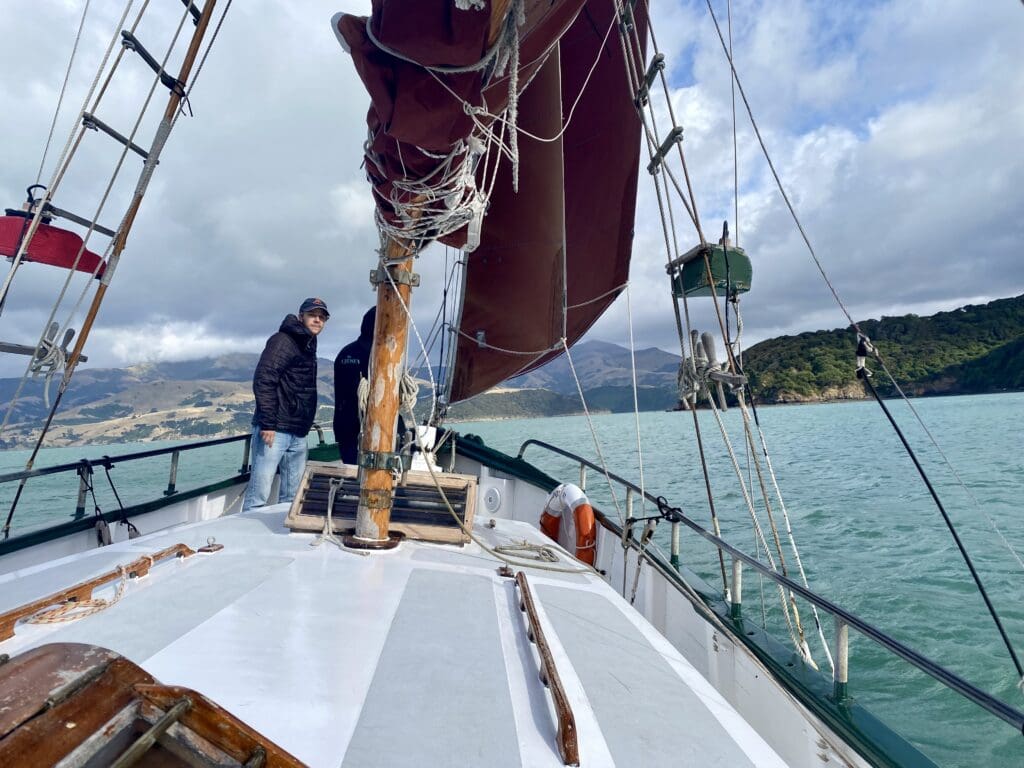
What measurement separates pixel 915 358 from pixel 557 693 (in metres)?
72.0

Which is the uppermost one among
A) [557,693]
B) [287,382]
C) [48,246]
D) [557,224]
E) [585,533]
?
[557,224]

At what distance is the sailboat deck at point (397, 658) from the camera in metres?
1.41

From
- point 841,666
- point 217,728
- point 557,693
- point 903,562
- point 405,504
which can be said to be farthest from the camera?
point 903,562

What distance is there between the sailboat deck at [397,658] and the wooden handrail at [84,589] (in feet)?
0.14

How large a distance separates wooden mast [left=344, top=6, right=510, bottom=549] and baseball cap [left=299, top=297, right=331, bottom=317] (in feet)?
4.96

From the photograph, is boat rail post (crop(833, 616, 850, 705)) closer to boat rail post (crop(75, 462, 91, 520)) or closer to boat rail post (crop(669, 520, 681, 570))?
boat rail post (crop(669, 520, 681, 570))

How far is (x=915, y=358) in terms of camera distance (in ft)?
189

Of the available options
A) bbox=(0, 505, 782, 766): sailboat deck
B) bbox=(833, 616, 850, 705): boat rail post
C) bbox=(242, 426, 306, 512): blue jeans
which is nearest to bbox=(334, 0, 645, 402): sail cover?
bbox=(242, 426, 306, 512): blue jeans

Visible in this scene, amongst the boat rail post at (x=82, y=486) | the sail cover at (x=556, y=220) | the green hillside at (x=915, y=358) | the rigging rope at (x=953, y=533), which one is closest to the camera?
the rigging rope at (x=953, y=533)

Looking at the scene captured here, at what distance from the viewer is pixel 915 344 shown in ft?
169

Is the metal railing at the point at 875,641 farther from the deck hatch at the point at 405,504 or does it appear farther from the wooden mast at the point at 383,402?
the wooden mast at the point at 383,402

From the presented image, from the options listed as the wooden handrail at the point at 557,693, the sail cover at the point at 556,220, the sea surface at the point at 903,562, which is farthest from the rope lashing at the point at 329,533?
the sail cover at the point at 556,220

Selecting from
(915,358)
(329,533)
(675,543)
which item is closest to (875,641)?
(675,543)

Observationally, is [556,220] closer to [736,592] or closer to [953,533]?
[736,592]
